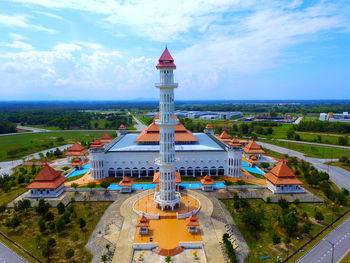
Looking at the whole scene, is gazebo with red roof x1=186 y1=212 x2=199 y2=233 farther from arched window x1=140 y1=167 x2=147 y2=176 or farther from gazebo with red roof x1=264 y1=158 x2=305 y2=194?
arched window x1=140 y1=167 x2=147 y2=176

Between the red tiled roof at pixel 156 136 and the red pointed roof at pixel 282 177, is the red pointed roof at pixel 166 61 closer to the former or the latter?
the red tiled roof at pixel 156 136

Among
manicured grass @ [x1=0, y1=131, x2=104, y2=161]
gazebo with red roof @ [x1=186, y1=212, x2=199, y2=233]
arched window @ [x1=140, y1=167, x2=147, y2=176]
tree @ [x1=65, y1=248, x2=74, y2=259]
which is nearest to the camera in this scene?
tree @ [x1=65, y1=248, x2=74, y2=259]

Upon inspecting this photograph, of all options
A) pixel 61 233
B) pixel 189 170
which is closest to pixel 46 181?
pixel 61 233

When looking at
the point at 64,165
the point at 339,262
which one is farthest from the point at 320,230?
the point at 64,165

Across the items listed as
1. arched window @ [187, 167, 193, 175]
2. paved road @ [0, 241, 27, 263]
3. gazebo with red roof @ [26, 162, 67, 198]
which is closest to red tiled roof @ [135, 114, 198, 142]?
arched window @ [187, 167, 193, 175]

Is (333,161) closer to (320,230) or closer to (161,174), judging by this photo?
(320,230)

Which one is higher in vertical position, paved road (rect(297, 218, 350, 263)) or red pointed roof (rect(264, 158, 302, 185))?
red pointed roof (rect(264, 158, 302, 185))
